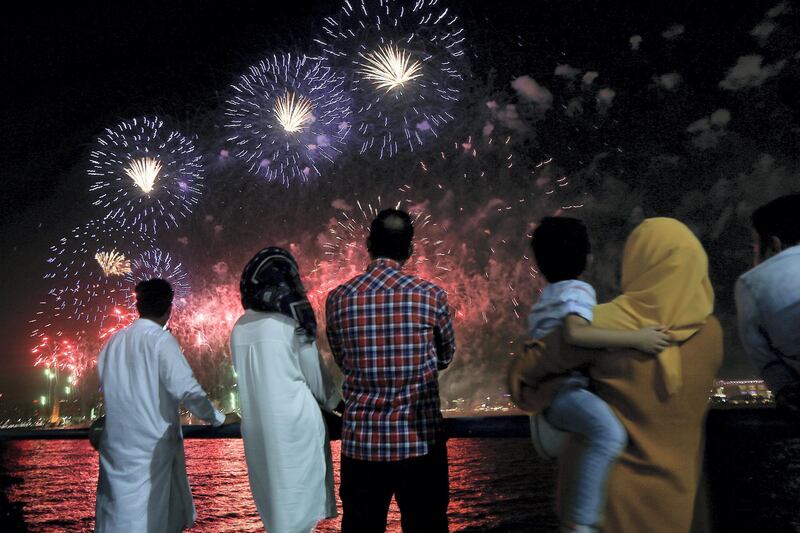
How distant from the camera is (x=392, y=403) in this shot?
8.19 ft

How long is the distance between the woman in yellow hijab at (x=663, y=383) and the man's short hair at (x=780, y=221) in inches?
20.6

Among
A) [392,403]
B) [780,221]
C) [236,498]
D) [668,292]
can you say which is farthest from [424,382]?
[236,498]

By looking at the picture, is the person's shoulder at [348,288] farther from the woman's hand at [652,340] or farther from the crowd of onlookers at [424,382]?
the woman's hand at [652,340]

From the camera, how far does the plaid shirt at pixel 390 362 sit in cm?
248

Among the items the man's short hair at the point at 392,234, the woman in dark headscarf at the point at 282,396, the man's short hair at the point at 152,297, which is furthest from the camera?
the man's short hair at the point at 152,297

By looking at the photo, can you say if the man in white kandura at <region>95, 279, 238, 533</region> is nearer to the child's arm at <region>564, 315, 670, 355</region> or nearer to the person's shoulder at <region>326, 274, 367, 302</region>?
the person's shoulder at <region>326, 274, 367, 302</region>

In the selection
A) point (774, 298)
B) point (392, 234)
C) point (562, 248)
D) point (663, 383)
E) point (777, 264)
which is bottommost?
point (663, 383)

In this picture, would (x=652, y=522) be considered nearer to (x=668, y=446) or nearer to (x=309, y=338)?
(x=668, y=446)

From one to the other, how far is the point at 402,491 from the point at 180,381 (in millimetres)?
1397

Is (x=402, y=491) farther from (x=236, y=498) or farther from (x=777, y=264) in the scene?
(x=236, y=498)

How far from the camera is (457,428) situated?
2461 millimetres

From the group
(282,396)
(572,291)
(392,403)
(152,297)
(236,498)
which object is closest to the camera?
(572,291)

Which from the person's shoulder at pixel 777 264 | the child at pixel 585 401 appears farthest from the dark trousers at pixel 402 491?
the person's shoulder at pixel 777 264

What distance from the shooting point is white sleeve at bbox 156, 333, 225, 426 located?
3205 mm
